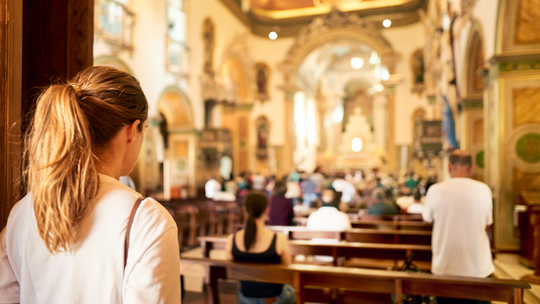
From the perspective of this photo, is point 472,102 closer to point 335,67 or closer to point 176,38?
point 176,38

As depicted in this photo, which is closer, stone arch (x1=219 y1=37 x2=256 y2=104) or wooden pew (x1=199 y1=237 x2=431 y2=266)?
wooden pew (x1=199 y1=237 x2=431 y2=266)

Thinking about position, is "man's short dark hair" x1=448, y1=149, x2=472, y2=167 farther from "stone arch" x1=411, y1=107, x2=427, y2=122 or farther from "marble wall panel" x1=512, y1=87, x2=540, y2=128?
"stone arch" x1=411, y1=107, x2=427, y2=122

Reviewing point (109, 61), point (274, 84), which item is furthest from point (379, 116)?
point (109, 61)

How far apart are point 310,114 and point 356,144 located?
232 inches

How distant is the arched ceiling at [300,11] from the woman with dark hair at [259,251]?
17.0 m

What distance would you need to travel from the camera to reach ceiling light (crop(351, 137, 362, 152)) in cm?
A: 3115

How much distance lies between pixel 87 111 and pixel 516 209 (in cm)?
637

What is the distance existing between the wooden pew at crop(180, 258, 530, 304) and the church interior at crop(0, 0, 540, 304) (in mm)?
10

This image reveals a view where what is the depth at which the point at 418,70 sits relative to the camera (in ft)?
63.0

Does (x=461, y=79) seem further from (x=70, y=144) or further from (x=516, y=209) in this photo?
(x=70, y=144)

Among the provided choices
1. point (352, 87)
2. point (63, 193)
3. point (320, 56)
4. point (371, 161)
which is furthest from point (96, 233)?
point (352, 87)

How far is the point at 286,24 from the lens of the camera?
21062mm

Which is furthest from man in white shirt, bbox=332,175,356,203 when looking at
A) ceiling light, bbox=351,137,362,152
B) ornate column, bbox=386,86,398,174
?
ceiling light, bbox=351,137,362,152

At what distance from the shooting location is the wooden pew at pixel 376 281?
244 cm
